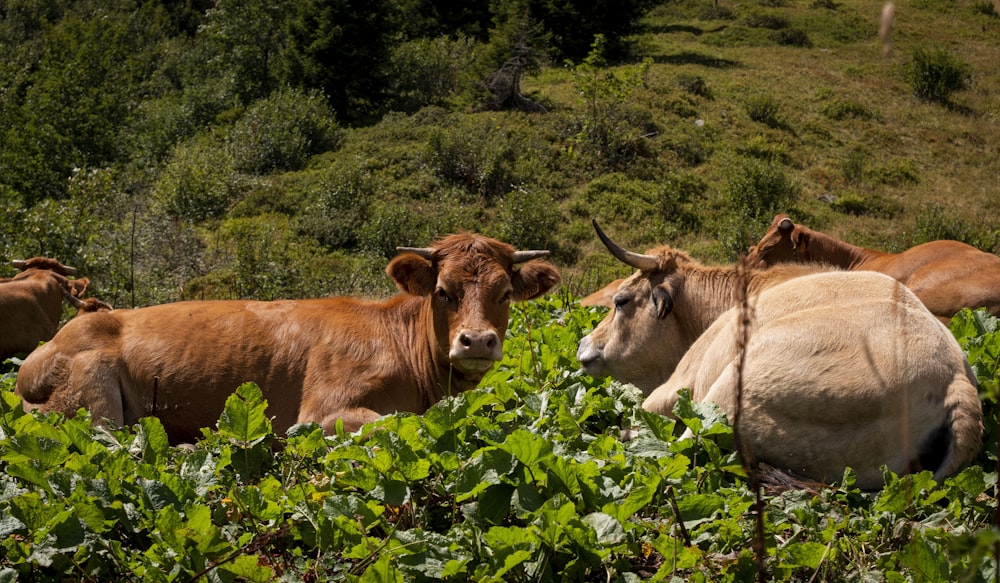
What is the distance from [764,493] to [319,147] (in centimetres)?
3664

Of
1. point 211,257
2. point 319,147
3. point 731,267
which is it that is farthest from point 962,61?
point 731,267

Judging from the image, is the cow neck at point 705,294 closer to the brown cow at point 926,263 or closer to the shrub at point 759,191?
the brown cow at point 926,263

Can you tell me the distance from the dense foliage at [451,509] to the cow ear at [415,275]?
259cm

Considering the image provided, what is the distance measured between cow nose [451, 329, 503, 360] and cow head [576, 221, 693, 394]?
86cm

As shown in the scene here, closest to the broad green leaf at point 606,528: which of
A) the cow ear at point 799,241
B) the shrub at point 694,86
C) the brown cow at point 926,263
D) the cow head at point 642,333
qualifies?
the cow head at point 642,333

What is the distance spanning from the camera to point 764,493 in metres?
4.18

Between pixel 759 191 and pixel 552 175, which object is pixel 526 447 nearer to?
pixel 759 191

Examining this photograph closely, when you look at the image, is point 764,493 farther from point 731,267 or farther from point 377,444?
point 731,267

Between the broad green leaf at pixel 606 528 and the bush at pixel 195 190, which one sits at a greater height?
the broad green leaf at pixel 606 528

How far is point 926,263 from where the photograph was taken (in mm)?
11492

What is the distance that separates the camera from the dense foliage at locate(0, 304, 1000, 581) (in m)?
3.34

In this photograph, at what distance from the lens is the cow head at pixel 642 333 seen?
675 cm

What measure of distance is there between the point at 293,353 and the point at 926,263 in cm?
814

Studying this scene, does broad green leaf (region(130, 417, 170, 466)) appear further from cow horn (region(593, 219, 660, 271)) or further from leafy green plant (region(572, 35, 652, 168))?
leafy green plant (region(572, 35, 652, 168))
